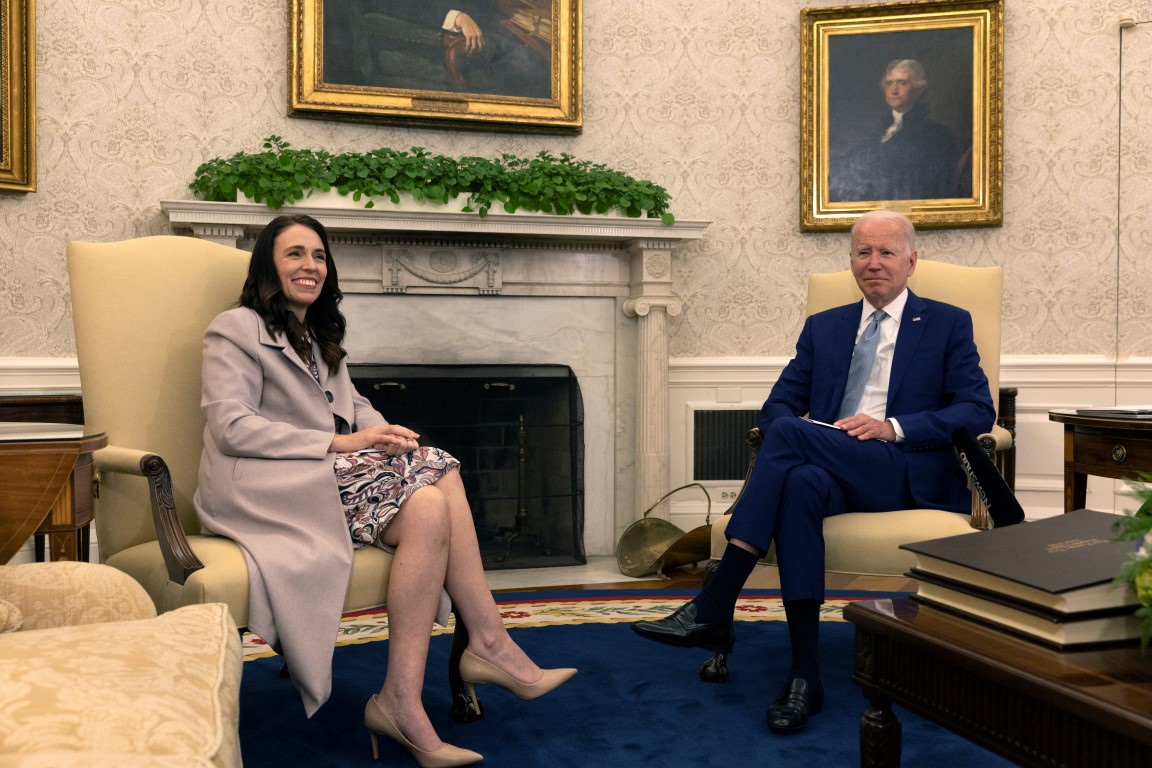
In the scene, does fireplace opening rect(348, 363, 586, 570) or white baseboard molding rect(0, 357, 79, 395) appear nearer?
white baseboard molding rect(0, 357, 79, 395)

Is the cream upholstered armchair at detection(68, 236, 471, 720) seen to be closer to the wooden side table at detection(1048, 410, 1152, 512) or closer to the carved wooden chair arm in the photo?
the carved wooden chair arm

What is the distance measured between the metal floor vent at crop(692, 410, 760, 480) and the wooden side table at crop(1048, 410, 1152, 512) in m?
2.07

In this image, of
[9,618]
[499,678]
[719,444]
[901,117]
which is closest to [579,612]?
[499,678]

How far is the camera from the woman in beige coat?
91.2 inches

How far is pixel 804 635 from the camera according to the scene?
8.71 ft


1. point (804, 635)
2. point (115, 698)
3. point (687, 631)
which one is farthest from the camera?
point (687, 631)

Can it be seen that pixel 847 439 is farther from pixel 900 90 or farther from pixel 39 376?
pixel 39 376

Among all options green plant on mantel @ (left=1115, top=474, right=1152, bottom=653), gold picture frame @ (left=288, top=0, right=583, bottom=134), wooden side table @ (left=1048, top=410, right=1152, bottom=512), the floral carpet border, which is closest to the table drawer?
wooden side table @ (left=1048, top=410, right=1152, bottom=512)

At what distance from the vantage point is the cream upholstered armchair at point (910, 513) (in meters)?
2.72

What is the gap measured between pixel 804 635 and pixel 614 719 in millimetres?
561

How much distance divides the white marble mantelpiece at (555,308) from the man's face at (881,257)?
183 centimetres

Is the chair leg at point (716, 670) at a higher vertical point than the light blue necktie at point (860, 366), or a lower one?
lower

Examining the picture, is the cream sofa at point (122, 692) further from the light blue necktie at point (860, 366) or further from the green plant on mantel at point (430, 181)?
the green plant on mantel at point (430, 181)

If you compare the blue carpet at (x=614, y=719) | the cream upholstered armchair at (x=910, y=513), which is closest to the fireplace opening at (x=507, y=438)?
the blue carpet at (x=614, y=719)
